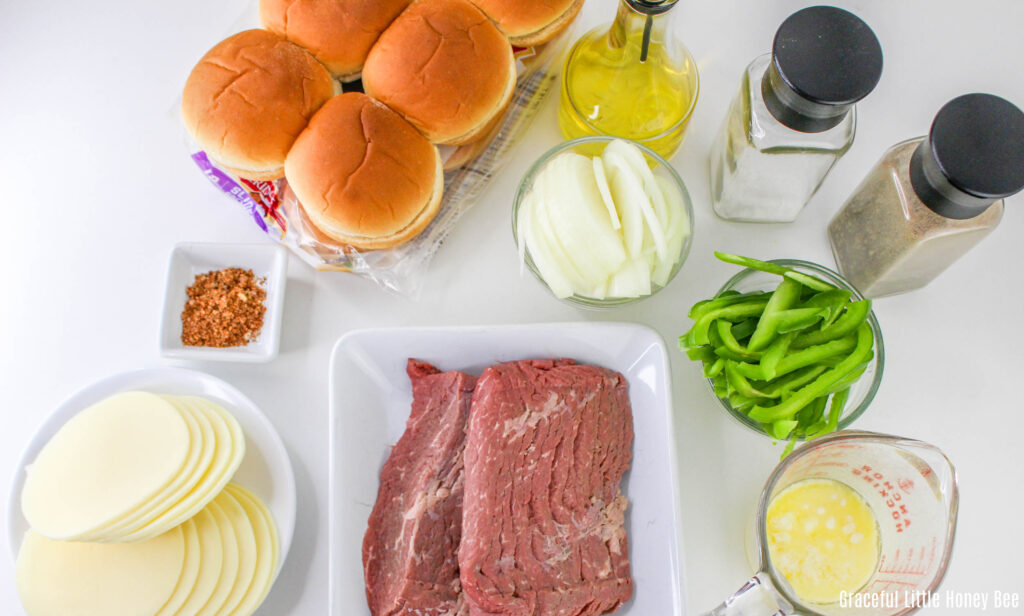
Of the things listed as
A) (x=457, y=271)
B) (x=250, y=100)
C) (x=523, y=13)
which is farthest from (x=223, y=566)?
(x=523, y=13)

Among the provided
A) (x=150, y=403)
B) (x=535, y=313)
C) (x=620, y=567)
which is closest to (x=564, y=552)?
(x=620, y=567)

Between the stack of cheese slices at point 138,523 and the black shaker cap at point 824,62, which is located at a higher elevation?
the black shaker cap at point 824,62

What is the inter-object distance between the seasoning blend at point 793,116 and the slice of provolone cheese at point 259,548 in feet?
3.20

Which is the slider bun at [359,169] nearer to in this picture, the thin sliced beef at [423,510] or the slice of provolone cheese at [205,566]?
the thin sliced beef at [423,510]

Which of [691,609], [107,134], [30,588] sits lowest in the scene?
[30,588]

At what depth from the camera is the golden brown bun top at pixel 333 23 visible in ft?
4.07

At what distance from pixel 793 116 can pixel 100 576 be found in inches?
50.3

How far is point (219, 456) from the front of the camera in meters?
1.24

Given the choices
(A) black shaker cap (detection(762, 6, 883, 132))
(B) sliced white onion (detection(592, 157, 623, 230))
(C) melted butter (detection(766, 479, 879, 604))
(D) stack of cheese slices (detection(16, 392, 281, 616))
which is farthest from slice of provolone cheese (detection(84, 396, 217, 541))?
(A) black shaker cap (detection(762, 6, 883, 132))

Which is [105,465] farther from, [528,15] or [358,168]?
[528,15]

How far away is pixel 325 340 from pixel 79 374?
0.49 meters

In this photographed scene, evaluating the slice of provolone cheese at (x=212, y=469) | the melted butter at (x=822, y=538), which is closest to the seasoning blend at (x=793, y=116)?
the melted butter at (x=822, y=538)

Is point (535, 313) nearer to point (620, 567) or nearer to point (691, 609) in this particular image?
point (620, 567)

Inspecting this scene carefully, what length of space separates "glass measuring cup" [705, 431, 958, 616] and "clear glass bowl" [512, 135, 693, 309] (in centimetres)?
36
